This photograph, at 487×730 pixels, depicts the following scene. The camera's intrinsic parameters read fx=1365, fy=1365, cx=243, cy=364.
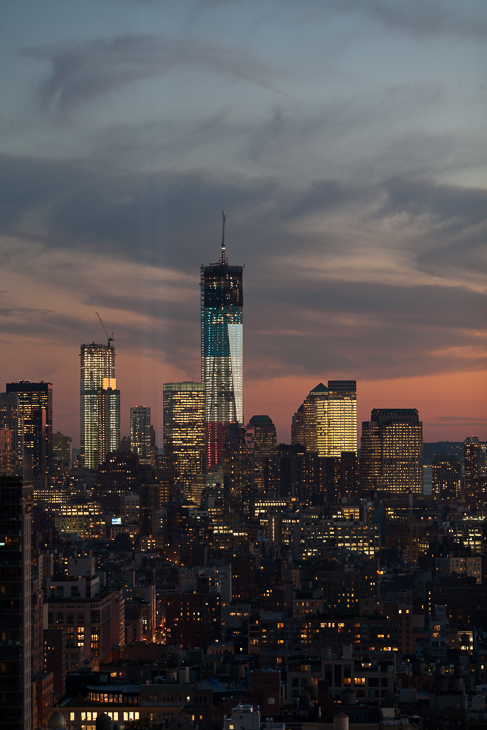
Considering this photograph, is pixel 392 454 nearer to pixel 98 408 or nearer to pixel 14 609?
pixel 98 408

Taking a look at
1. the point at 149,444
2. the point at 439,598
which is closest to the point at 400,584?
the point at 439,598

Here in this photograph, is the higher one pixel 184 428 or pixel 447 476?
pixel 184 428

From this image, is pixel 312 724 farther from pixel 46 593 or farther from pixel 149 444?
pixel 149 444

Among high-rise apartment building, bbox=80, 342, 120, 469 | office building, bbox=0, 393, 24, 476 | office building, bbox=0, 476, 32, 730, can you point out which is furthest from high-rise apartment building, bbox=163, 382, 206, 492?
office building, bbox=0, 476, 32, 730

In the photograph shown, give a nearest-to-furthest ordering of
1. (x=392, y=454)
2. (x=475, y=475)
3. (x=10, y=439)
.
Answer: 1. (x=10, y=439)
2. (x=475, y=475)
3. (x=392, y=454)

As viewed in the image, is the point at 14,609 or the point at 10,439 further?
the point at 10,439

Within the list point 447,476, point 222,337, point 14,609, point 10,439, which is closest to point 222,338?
point 222,337

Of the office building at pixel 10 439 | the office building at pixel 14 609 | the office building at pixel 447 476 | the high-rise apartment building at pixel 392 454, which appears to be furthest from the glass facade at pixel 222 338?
the office building at pixel 14 609
